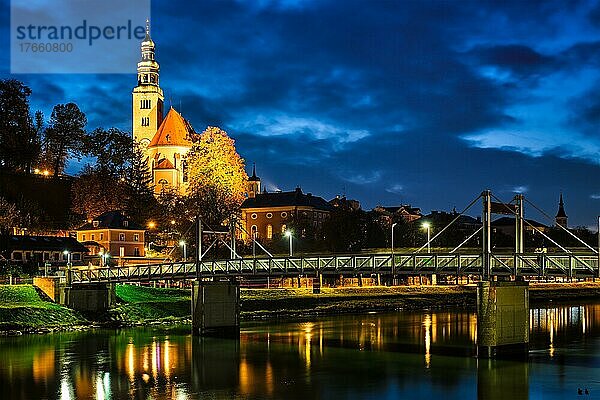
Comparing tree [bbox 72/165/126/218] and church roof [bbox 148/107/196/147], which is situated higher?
church roof [bbox 148/107/196/147]

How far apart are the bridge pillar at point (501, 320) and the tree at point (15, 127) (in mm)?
107733

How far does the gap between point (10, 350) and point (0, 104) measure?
298 ft

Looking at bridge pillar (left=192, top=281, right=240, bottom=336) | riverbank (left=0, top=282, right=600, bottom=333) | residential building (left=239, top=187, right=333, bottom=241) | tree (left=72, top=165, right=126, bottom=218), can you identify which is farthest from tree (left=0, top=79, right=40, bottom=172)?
bridge pillar (left=192, top=281, right=240, bottom=336)

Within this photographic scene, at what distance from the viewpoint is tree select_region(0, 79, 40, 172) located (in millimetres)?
142750

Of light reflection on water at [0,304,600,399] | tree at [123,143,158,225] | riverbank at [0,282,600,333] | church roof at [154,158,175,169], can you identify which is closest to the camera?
light reflection on water at [0,304,600,399]

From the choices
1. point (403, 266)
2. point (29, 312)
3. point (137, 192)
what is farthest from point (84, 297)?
point (137, 192)

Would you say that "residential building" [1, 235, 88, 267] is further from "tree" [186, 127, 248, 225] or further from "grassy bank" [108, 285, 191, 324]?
"grassy bank" [108, 285, 191, 324]

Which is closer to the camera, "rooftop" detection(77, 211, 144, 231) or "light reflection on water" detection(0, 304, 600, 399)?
"light reflection on water" detection(0, 304, 600, 399)

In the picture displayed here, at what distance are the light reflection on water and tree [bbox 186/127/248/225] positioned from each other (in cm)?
5584

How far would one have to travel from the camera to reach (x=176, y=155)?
180 meters

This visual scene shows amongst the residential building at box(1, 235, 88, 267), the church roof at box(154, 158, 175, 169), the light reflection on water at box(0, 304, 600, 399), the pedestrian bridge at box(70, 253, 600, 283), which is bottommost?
the light reflection on water at box(0, 304, 600, 399)

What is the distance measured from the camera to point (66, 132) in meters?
162

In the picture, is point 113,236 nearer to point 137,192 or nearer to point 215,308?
point 137,192

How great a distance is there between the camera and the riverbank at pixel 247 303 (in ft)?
253
